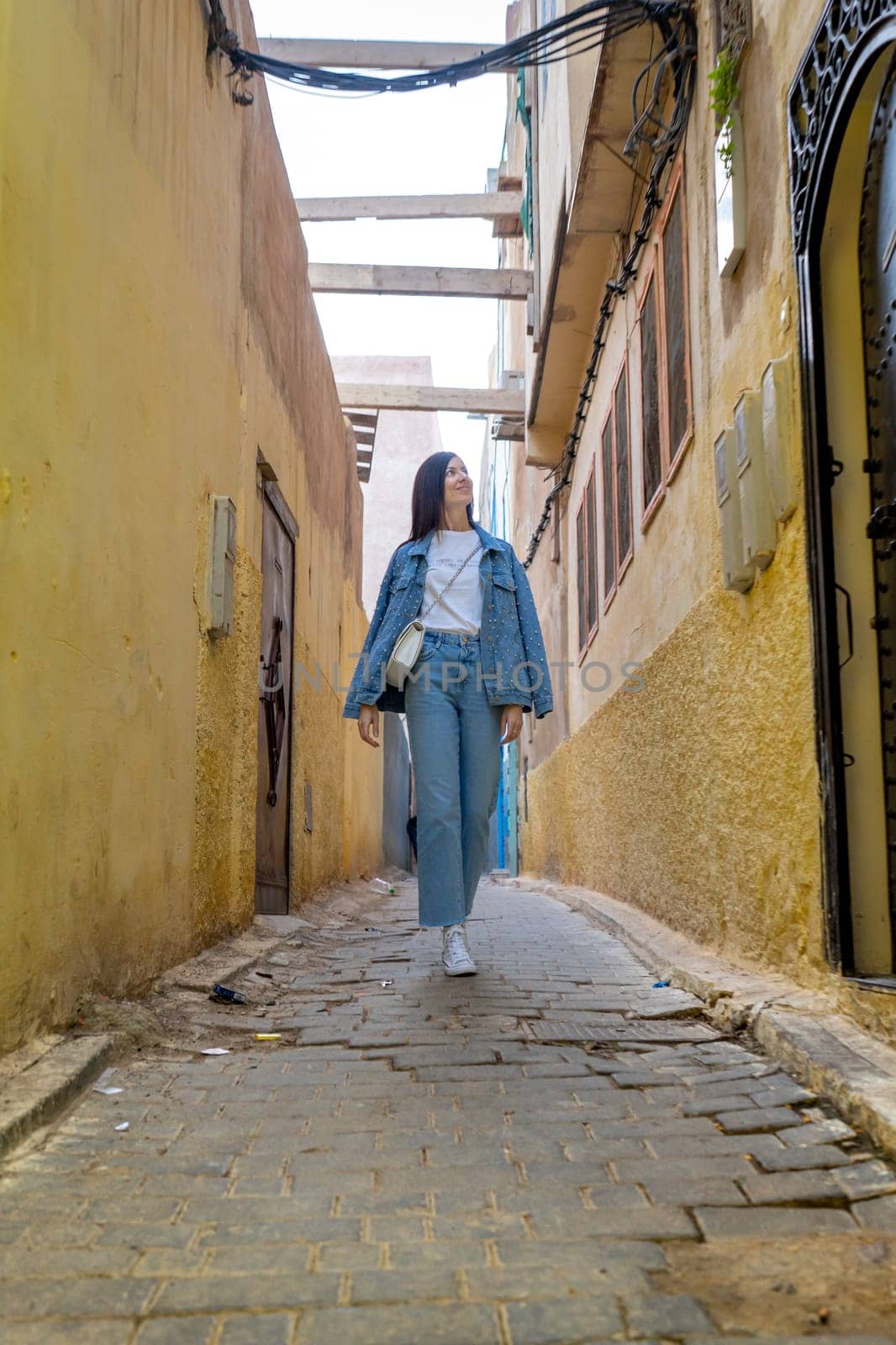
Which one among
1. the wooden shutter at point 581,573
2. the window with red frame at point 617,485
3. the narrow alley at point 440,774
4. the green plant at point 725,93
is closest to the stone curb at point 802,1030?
the narrow alley at point 440,774

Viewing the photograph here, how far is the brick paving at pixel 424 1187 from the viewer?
4.96 ft

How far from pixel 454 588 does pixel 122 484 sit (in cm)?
146

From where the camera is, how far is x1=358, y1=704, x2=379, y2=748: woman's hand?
435 centimetres

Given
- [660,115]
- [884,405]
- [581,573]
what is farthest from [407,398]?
[884,405]

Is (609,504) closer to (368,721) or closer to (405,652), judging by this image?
(368,721)

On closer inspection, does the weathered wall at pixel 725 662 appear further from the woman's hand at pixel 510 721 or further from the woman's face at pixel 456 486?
the woman's face at pixel 456 486

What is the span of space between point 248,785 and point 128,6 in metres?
3.05

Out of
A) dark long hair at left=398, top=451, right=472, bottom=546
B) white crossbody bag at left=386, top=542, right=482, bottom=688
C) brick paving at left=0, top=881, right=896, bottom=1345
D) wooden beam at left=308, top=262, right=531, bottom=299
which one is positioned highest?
wooden beam at left=308, top=262, right=531, bottom=299

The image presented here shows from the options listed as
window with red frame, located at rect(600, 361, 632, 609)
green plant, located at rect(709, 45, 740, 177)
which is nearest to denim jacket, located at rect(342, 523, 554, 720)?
green plant, located at rect(709, 45, 740, 177)

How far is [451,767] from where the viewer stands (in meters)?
4.06

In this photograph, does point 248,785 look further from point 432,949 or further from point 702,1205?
point 702,1205

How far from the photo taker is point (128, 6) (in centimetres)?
338

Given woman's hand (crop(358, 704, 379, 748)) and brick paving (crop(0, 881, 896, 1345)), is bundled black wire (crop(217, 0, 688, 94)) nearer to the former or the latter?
woman's hand (crop(358, 704, 379, 748))

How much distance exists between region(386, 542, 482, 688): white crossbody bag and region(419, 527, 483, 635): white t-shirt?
53 millimetres
